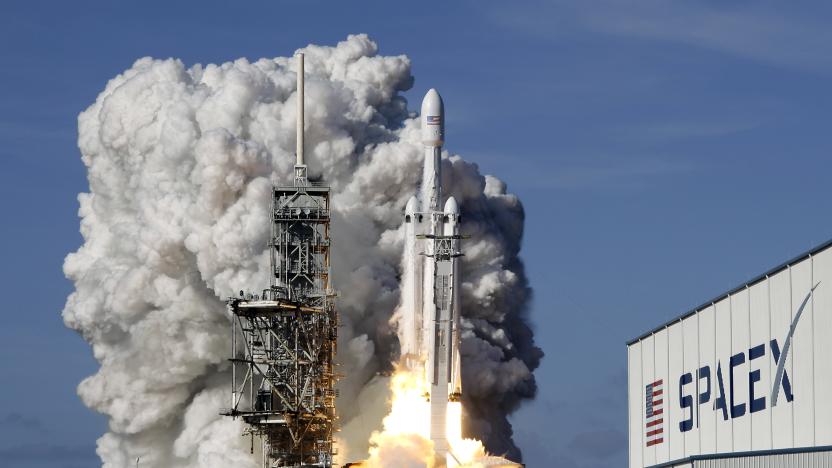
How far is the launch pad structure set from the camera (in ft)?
332

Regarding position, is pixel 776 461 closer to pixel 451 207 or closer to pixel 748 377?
pixel 748 377

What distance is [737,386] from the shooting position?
6994 cm

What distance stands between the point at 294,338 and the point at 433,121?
12727 millimetres

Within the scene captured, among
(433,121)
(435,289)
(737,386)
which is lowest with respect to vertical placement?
(737,386)

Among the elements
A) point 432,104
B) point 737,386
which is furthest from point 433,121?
point 737,386

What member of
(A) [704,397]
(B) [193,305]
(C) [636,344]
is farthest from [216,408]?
(A) [704,397]

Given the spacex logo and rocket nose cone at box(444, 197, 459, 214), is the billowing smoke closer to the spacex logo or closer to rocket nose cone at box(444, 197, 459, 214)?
rocket nose cone at box(444, 197, 459, 214)

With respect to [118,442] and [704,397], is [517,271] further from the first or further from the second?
[704,397]

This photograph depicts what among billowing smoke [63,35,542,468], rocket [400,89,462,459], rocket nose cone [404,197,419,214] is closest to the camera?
rocket [400,89,462,459]

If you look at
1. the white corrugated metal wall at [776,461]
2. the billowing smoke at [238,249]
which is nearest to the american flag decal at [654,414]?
the white corrugated metal wall at [776,461]

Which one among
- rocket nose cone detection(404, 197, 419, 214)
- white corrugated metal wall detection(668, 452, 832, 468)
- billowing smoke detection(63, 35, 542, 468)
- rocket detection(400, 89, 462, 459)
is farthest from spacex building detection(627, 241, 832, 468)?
billowing smoke detection(63, 35, 542, 468)

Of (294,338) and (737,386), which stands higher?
(294,338)

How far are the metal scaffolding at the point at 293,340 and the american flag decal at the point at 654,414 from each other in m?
23.5

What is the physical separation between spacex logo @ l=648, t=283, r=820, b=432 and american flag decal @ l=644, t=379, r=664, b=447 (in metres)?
2.94
